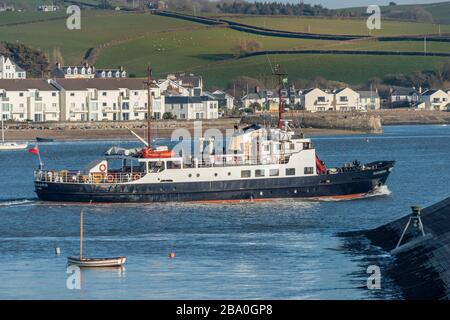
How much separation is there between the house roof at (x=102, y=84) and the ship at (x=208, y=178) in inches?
3011

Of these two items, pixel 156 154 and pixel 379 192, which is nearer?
pixel 156 154

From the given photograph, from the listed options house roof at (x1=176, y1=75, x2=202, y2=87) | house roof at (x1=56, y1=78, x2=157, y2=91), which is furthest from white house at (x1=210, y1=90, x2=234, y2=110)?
house roof at (x1=56, y1=78, x2=157, y2=91)

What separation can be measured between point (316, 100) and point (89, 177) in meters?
104

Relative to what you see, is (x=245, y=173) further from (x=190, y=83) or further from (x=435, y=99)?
(x=435, y=99)

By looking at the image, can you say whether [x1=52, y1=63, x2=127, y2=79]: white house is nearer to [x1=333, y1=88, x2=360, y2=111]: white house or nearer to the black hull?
[x1=333, y1=88, x2=360, y2=111]: white house

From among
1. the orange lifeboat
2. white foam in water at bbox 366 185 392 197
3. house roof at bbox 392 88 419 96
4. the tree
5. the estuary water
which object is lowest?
the estuary water

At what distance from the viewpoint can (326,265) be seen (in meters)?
45.0

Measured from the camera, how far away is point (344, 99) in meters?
171

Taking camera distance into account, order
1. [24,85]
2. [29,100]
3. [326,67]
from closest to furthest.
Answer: [24,85] < [29,100] < [326,67]

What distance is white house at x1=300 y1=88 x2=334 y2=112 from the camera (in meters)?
169

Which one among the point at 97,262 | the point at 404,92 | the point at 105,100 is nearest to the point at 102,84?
the point at 105,100

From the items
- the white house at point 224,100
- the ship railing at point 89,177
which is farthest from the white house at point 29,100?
the ship railing at point 89,177

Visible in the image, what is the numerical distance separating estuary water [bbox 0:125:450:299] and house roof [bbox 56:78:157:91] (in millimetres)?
60367

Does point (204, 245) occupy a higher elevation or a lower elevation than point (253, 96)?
lower
